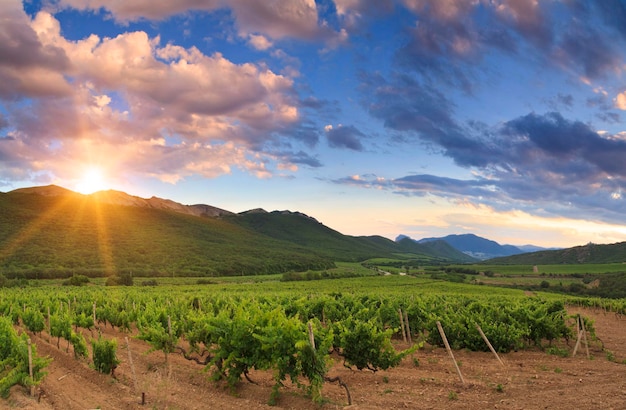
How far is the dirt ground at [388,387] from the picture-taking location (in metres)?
12.6

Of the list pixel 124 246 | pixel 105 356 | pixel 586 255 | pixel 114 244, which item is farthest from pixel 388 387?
pixel 586 255

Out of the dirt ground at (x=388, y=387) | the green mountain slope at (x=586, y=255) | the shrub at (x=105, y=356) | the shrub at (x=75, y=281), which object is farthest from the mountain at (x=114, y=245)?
the green mountain slope at (x=586, y=255)

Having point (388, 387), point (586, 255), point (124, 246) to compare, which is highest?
point (586, 255)

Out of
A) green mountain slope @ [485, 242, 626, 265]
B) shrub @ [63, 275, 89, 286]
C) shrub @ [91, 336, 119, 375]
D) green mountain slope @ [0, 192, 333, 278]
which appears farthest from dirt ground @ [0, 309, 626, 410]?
green mountain slope @ [485, 242, 626, 265]

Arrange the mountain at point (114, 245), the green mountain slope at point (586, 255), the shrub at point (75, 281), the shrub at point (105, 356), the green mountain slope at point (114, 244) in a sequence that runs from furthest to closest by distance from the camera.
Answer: the green mountain slope at point (586, 255) < the green mountain slope at point (114, 244) < the mountain at point (114, 245) < the shrub at point (75, 281) < the shrub at point (105, 356)

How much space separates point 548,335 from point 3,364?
79.0ft

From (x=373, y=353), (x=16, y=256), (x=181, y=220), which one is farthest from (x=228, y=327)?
(x=181, y=220)

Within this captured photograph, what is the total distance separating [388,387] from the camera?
1437 cm

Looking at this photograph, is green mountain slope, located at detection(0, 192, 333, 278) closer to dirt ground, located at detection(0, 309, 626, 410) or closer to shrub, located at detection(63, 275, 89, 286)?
shrub, located at detection(63, 275, 89, 286)

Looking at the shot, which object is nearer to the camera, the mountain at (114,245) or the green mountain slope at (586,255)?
the mountain at (114,245)

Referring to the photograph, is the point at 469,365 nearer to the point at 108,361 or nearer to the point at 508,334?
the point at 508,334

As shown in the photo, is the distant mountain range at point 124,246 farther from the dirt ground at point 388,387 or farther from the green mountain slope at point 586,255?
the dirt ground at point 388,387

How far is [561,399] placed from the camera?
491 inches

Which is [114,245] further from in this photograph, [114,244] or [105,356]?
[105,356]
